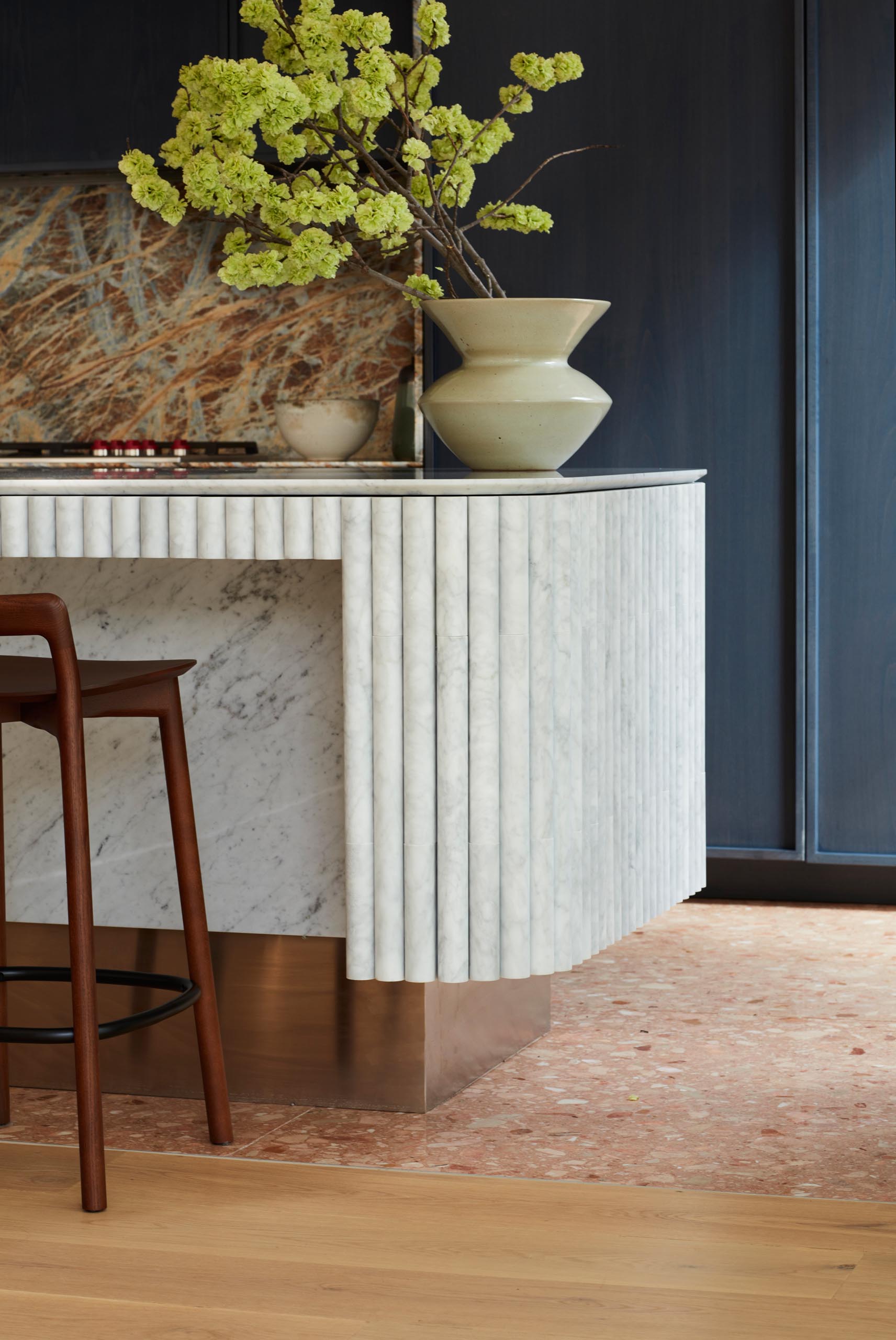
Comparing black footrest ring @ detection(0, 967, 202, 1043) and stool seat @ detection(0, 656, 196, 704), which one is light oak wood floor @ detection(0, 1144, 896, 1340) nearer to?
black footrest ring @ detection(0, 967, 202, 1043)

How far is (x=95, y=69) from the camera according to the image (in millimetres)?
4148

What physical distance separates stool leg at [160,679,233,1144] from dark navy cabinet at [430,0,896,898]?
176 cm

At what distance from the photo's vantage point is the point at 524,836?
2.10m

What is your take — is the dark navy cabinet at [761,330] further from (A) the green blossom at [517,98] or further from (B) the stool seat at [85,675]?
(B) the stool seat at [85,675]

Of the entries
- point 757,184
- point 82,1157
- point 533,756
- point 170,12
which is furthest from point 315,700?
point 170,12

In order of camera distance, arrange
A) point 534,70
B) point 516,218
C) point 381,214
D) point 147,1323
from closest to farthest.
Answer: point 147,1323, point 381,214, point 534,70, point 516,218

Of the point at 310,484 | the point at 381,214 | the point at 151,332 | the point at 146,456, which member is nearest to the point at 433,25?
the point at 381,214

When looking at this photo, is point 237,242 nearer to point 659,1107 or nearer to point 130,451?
point 659,1107

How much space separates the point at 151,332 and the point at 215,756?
2.34 metres

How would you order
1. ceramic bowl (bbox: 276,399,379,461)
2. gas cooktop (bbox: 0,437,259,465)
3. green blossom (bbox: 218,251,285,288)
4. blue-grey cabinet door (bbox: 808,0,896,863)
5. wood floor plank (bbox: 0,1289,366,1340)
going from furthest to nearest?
gas cooktop (bbox: 0,437,259,465) → ceramic bowl (bbox: 276,399,379,461) → blue-grey cabinet door (bbox: 808,0,896,863) → green blossom (bbox: 218,251,285,288) → wood floor plank (bbox: 0,1289,366,1340)

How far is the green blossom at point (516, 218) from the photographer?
2486mm

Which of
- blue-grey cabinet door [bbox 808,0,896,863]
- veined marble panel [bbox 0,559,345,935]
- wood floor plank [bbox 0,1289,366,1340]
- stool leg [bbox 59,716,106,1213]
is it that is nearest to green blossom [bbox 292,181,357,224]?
veined marble panel [bbox 0,559,345,935]

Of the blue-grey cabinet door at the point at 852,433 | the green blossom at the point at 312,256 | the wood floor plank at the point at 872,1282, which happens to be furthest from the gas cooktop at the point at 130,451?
the wood floor plank at the point at 872,1282

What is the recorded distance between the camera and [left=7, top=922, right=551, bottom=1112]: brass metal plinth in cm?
245
